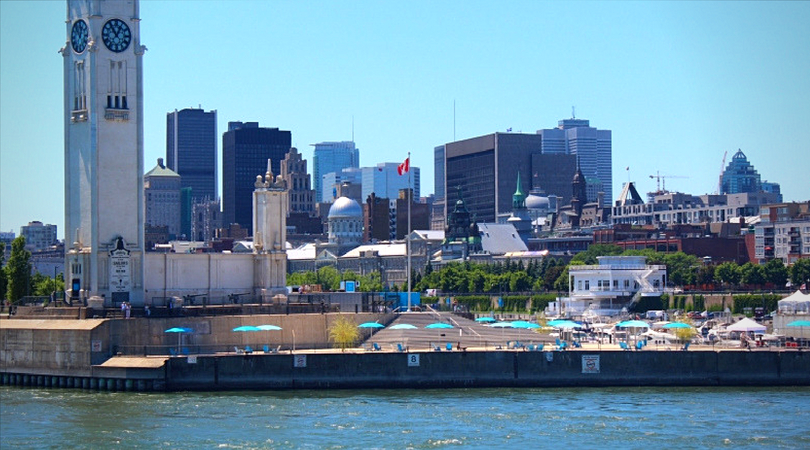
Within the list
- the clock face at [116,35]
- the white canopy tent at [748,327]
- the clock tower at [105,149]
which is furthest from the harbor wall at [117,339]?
the white canopy tent at [748,327]

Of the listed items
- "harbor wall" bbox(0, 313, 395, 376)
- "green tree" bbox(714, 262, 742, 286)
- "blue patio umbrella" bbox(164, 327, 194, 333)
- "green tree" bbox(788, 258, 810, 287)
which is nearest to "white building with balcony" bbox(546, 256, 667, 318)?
"green tree" bbox(788, 258, 810, 287)

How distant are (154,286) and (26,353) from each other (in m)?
Result: 15.6

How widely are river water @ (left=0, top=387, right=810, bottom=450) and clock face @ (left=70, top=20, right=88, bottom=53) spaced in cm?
2448

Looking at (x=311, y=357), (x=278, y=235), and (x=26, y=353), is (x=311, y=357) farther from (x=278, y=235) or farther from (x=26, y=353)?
(x=278, y=235)

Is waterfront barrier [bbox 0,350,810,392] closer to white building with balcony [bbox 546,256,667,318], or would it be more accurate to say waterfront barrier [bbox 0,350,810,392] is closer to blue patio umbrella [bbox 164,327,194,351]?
blue patio umbrella [bbox 164,327,194,351]

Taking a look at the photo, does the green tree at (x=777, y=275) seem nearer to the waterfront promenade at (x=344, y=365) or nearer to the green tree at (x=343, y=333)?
the waterfront promenade at (x=344, y=365)

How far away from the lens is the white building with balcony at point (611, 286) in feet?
572

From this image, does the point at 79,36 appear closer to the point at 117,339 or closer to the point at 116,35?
the point at 116,35

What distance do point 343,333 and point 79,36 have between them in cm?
2626

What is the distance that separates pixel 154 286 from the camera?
107m

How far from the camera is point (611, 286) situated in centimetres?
17575

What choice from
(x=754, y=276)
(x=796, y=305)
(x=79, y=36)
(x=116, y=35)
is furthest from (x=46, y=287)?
(x=754, y=276)

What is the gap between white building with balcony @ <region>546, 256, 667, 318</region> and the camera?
174375mm

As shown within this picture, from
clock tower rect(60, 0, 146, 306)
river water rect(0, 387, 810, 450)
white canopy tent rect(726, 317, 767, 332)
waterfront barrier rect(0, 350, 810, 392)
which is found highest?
clock tower rect(60, 0, 146, 306)
